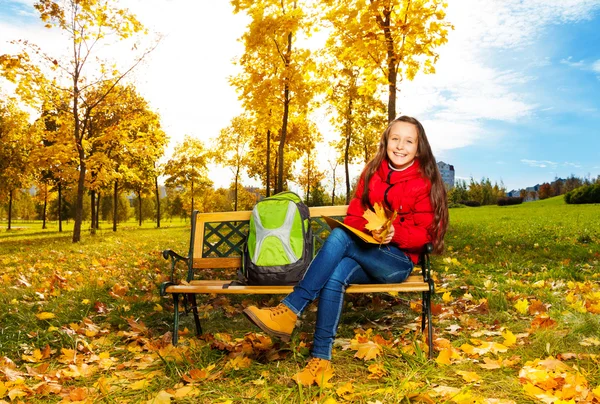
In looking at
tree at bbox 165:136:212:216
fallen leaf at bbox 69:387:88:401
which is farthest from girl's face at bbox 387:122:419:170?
tree at bbox 165:136:212:216

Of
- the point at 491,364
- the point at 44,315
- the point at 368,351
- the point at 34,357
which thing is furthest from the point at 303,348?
the point at 44,315

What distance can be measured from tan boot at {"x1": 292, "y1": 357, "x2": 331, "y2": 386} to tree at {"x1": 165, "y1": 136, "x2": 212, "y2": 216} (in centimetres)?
3088

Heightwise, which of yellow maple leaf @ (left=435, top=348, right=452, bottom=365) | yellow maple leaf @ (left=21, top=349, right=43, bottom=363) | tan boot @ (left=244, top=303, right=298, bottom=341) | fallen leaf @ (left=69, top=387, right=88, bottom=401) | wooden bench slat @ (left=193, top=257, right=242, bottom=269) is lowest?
fallen leaf @ (left=69, top=387, right=88, bottom=401)

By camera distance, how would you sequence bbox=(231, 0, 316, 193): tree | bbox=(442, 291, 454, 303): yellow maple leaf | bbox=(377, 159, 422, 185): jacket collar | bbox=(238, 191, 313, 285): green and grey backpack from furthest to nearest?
bbox=(231, 0, 316, 193): tree
bbox=(442, 291, 454, 303): yellow maple leaf
bbox=(238, 191, 313, 285): green and grey backpack
bbox=(377, 159, 422, 185): jacket collar

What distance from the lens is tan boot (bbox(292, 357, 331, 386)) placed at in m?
2.84

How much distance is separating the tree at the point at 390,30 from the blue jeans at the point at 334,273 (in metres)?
5.53

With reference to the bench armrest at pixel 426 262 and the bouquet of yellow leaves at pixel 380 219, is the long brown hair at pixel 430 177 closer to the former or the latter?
the bench armrest at pixel 426 262

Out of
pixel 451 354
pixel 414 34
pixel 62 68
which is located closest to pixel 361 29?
pixel 414 34

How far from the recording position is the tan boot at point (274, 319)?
3.00m

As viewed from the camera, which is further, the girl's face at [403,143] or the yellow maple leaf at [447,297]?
the yellow maple leaf at [447,297]

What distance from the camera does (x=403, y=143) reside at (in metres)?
3.50

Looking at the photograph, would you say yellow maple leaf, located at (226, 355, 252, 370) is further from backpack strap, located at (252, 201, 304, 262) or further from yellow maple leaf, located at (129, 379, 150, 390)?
backpack strap, located at (252, 201, 304, 262)

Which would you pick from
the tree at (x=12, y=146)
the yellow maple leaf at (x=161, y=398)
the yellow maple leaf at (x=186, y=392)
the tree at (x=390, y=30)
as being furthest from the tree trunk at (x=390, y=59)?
the tree at (x=12, y=146)

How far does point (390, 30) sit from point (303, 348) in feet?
20.3
